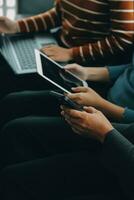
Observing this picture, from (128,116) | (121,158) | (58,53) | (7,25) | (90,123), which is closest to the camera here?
(121,158)

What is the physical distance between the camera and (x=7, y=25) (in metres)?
1.68

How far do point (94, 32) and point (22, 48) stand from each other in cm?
27

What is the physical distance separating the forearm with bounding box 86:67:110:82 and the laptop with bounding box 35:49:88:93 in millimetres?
94

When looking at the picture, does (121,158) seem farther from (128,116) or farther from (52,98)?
(52,98)

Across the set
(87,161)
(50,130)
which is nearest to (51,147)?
(50,130)

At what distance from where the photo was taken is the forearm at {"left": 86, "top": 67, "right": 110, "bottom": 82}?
148cm

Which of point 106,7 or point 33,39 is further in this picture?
point 33,39

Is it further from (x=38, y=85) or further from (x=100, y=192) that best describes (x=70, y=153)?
(x=38, y=85)

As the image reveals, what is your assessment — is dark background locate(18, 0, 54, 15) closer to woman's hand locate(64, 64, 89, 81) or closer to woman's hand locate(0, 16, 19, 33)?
woman's hand locate(0, 16, 19, 33)

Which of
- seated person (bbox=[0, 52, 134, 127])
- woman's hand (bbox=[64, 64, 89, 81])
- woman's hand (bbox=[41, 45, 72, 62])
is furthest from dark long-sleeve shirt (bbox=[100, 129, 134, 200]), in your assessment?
woman's hand (bbox=[41, 45, 72, 62])

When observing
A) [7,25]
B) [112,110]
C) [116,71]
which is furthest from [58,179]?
[7,25]

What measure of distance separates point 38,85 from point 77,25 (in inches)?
10.2

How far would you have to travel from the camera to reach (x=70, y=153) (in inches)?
48.2

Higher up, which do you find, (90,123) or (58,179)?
(90,123)
